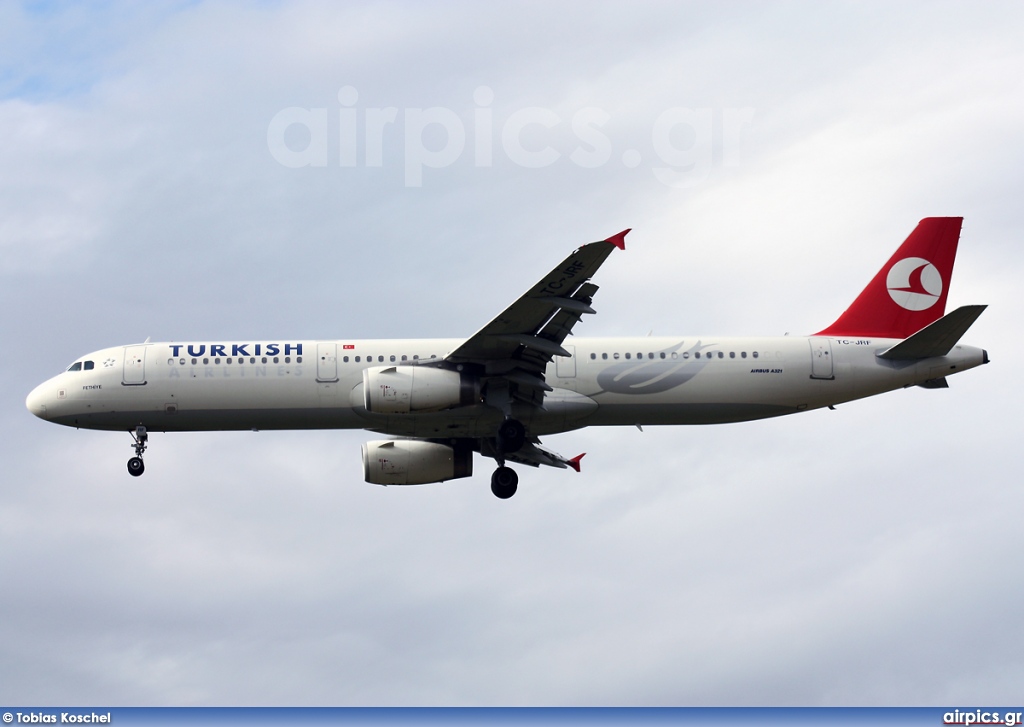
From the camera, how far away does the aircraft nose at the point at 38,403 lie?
41.9 metres

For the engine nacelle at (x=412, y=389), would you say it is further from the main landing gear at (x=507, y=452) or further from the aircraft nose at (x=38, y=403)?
the aircraft nose at (x=38, y=403)

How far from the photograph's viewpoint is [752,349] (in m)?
41.7

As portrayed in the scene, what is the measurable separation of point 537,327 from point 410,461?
7.59 m

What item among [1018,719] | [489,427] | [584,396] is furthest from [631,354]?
[1018,719]

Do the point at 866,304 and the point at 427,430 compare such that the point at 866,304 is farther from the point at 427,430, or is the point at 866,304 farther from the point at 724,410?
the point at 427,430

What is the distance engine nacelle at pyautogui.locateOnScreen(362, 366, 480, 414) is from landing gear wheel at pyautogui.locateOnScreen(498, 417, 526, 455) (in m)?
1.70

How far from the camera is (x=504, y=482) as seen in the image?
1656 inches

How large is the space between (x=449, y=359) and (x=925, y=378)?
13923 mm

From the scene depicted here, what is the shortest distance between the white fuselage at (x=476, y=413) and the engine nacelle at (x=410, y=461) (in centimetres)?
194

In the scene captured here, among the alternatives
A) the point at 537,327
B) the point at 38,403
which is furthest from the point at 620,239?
the point at 38,403

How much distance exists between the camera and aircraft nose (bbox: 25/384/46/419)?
137 ft

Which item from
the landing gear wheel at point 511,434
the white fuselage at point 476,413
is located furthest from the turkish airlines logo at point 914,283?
the landing gear wheel at point 511,434

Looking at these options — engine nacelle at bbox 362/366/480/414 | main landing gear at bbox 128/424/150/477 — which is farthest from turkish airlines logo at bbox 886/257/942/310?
main landing gear at bbox 128/424/150/477

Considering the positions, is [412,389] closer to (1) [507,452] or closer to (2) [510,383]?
(2) [510,383]
